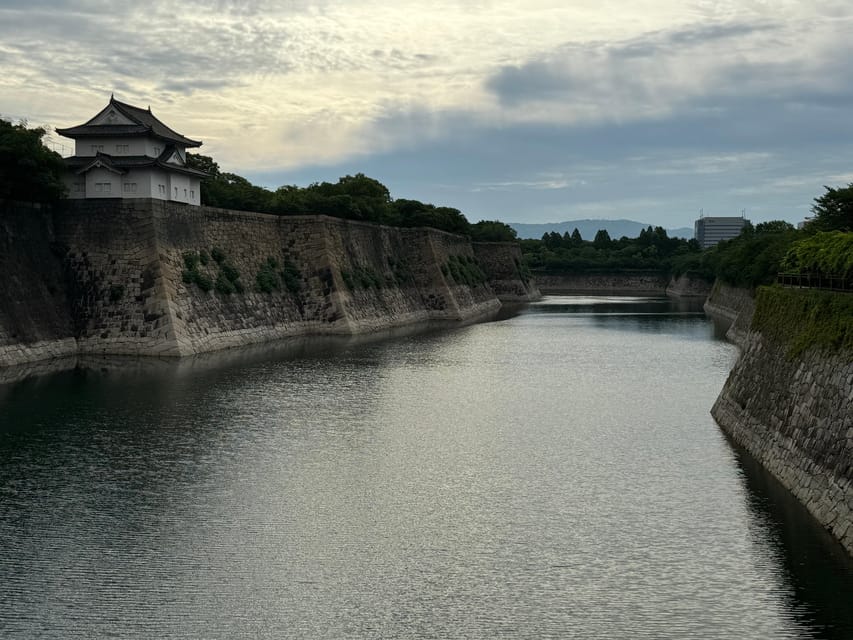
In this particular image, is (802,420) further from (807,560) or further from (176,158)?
(176,158)

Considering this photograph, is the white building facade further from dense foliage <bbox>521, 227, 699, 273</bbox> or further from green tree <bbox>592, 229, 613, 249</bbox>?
green tree <bbox>592, 229, 613, 249</bbox>

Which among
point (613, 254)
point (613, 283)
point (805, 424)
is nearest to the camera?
point (805, 424)

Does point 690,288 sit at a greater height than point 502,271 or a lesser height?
lesser

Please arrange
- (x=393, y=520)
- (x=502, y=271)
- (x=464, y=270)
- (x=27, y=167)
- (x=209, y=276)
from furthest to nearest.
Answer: (x=502, y=271)
(x=464, y=270)
(x=209, y=276)
(x=27, y=167)
(x=393, y=520)

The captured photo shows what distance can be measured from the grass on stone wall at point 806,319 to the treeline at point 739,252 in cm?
81

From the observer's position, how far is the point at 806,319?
19.1m

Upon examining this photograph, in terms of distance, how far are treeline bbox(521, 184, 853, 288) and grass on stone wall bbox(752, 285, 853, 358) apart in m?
0.81

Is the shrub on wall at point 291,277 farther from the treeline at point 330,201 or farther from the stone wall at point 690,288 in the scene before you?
the stone wall at point 690,288

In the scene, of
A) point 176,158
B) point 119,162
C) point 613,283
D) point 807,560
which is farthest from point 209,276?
point 613,283

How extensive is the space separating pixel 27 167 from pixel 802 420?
34155 mm

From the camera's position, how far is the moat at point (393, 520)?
11773 millimetres

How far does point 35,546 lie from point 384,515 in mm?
5536

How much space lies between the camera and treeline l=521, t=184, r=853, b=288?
2259 cm

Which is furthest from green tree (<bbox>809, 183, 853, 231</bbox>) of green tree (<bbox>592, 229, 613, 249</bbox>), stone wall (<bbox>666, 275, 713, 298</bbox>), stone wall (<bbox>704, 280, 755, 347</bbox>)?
green tree (<bbox>592, 229, 613, 249</bbox>)
